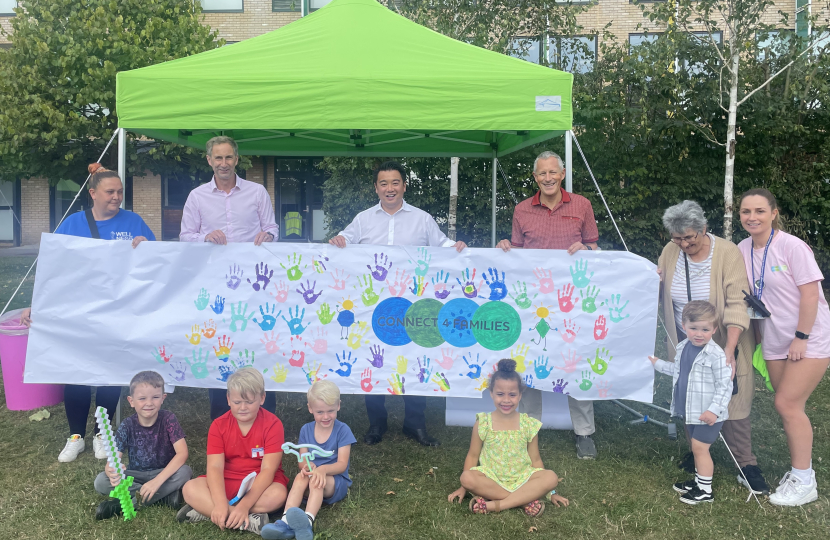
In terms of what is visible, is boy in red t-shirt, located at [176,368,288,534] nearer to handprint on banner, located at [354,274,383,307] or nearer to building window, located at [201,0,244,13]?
handprint on banner, located at [354,274,383,307]

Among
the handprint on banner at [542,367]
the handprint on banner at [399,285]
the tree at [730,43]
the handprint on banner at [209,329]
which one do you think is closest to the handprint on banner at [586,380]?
the handprint on banner at [542,367]

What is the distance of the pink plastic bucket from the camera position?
164 inches

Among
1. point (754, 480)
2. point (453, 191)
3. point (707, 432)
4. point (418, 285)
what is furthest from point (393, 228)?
point (453, 191)

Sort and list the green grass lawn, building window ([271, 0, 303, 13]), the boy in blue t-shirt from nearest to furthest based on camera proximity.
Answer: the boy in blue t-shirt
the green grass lawn
building window ([271, 0, 303, 13])

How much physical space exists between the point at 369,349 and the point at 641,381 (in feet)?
5.42

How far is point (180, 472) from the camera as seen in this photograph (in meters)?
3.25

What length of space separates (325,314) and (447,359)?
796 millimetres

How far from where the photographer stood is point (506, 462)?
326cm

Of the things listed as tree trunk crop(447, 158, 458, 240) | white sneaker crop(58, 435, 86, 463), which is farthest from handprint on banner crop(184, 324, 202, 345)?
tree trunk crop(447, 158, 458, 240)

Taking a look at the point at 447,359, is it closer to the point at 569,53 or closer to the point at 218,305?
the point at 218,305

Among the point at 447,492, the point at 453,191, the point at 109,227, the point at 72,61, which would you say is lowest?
the point at 447,492

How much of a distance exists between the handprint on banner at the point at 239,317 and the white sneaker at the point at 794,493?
123 inches

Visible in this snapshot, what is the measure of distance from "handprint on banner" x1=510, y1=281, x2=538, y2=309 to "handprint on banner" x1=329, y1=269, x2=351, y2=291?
102cm

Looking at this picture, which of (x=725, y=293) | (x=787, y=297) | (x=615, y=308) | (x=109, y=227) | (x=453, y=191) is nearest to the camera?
(x=787, y=297)
